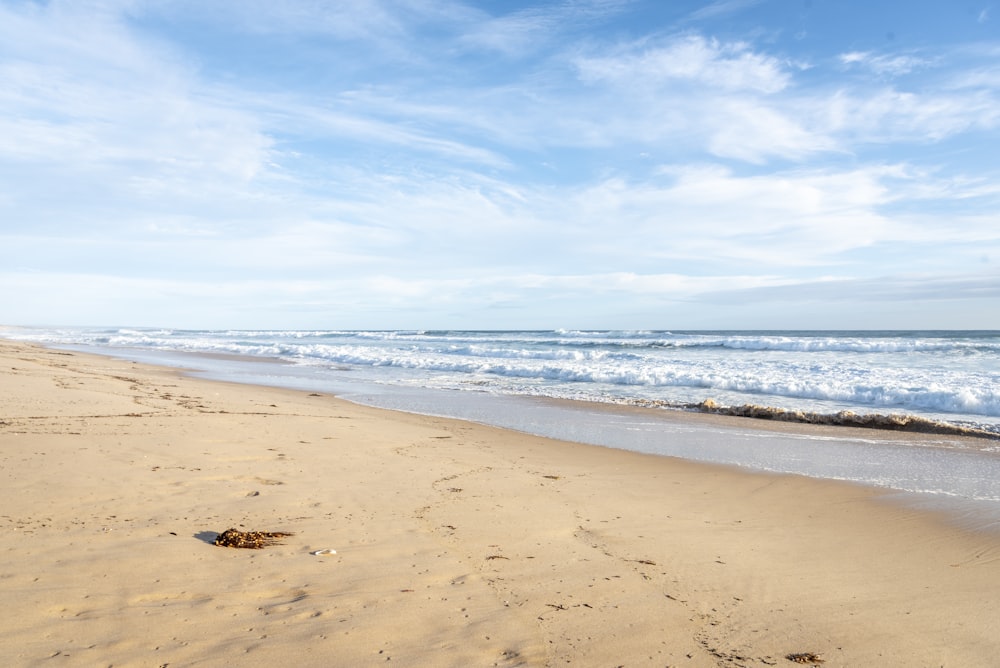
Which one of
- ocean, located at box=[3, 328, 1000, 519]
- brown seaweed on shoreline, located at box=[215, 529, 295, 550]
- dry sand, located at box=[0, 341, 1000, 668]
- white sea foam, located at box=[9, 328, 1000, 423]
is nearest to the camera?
dry sand, located at box=[0, 341, 1000, 668]

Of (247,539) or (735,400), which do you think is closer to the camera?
(247,539)

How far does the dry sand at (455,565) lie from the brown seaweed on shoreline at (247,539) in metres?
0.08

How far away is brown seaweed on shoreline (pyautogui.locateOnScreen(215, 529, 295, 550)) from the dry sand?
0.26 feet

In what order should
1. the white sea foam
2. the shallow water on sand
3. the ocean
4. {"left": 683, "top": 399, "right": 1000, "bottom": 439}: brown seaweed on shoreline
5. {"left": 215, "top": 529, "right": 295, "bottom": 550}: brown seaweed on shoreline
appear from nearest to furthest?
{"left": 215, "top": 529, "right": 295, "bottom": 550}: brown seaweed on shoreline
the shallow water on sand
the ocean
{"left": 683, "top": 399, "right": 1000, "bottom": 439}: brown seaweed on shoreline
the white sea foam

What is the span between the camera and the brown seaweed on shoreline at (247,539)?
3.93 m

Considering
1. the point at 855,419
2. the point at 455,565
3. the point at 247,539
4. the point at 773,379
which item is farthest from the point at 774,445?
the point at 773,379

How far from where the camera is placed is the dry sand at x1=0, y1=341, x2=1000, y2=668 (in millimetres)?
2891

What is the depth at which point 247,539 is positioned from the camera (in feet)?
13.1

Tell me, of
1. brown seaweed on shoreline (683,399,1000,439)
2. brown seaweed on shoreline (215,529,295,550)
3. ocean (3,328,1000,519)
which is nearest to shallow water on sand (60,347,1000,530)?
ocean (3,328,1000,519)

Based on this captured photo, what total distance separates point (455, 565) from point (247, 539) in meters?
1.36

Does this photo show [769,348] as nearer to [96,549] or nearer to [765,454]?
[765,454]

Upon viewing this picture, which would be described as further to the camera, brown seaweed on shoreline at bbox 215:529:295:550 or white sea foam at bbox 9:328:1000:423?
white sea foam at bbox 9:328:1000:423

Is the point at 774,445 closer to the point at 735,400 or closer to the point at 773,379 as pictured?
the point at 735,400

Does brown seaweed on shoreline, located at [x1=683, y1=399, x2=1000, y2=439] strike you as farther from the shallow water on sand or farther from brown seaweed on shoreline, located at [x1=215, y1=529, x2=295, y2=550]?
brown seaweed on shoreline, located at [x1=215, y1=529, x2=295, y2=550]
